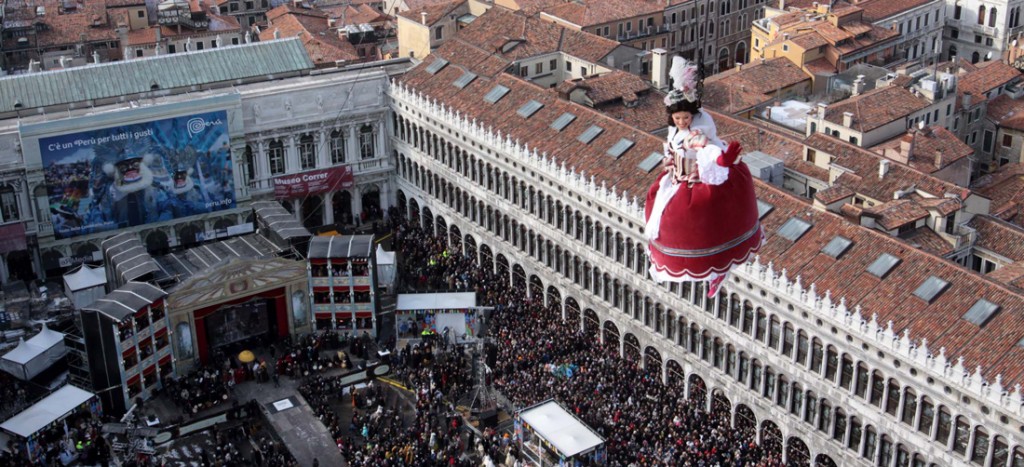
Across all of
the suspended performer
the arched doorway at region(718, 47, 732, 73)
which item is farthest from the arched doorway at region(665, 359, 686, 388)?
the arched doorway at region(718, 47, 732, 73)

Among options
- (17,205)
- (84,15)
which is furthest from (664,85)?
(84,15)

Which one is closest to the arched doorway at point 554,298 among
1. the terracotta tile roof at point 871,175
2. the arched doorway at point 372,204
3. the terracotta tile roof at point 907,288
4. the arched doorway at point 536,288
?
the arched doorway at point 536,288

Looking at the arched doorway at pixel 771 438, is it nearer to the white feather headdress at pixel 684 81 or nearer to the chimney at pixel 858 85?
the chimney at pixel 858 85

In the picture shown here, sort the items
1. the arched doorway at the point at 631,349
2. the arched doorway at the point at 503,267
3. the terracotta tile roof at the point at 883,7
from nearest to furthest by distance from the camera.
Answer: the arched doorway at the point at 631,349, the arched doorway at the point at 503,267, the terracotta tile roof at the point at 883,7

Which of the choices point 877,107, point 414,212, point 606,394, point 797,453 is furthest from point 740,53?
point 797,453

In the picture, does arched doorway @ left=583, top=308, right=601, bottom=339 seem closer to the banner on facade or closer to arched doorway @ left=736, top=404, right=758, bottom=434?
arched doorway @ left=736, top=404, right=758, bottom=434

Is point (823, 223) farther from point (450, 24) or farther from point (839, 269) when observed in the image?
point (450, 24)

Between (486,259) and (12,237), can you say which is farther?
(486,259)

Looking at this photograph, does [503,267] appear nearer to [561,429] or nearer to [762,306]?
[561,429]
